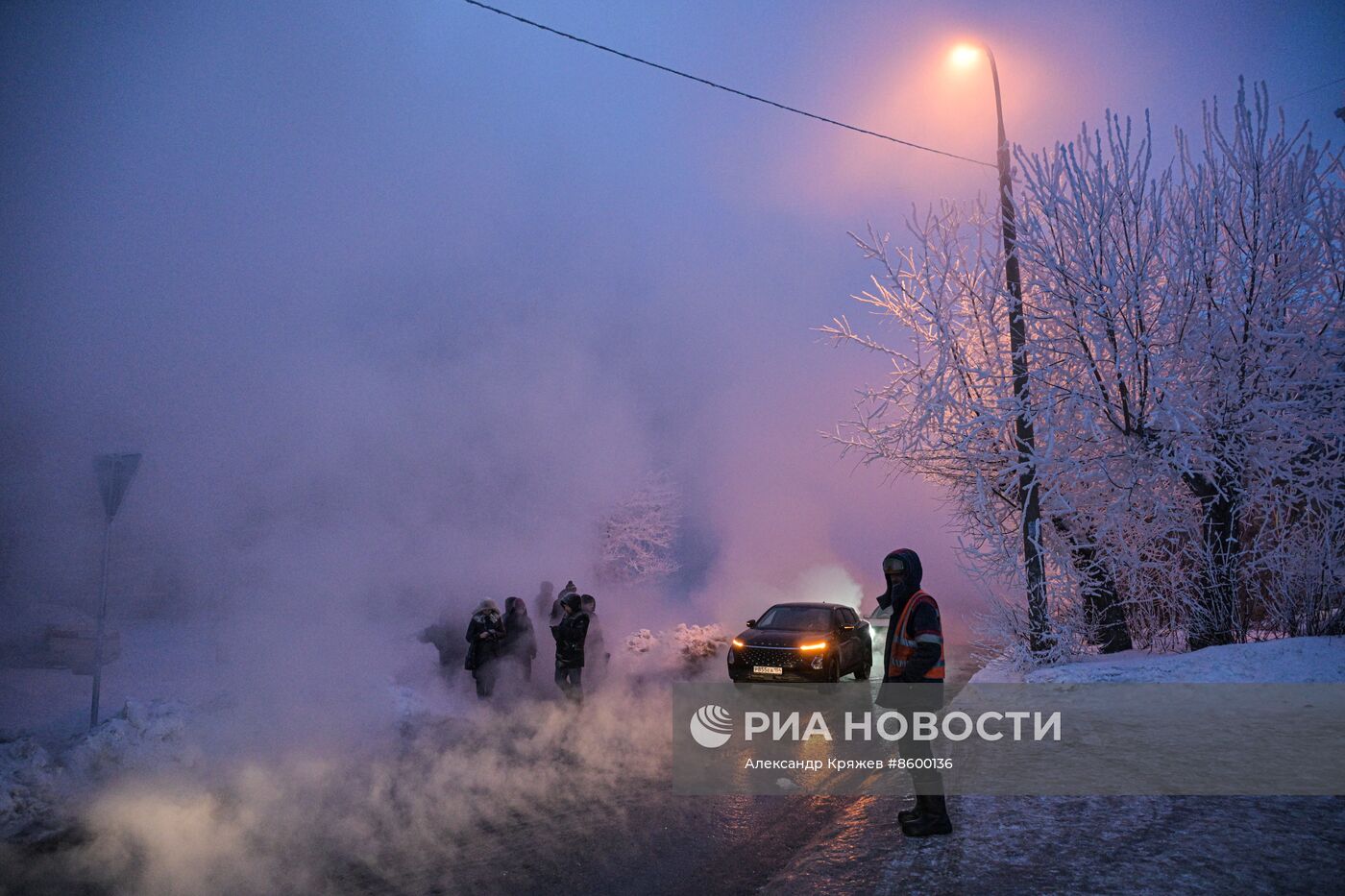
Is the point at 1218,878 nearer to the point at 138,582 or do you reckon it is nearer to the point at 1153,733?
the point at 1153,733

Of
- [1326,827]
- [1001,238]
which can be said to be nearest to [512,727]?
[1326,827]

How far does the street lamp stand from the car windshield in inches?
115

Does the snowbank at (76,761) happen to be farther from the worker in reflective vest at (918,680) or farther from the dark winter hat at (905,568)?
the dark winter hat at (905,568)

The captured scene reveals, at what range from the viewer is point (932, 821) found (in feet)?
14.9

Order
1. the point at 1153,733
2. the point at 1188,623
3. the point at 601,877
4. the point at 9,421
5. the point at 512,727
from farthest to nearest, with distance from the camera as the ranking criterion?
the point at 9,421 → the point at 1188,623 → the point at 512,727 → the point at 1153,733 → the point at 601,877

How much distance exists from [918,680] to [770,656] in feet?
20.4

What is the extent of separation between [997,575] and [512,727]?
6.28m

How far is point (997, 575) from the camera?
9766mm

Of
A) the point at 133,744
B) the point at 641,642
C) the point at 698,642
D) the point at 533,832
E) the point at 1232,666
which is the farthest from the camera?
the point at 641,642

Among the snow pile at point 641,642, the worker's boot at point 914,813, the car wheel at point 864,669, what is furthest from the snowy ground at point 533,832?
the snow pile at point 641,642

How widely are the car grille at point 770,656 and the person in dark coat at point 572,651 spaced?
2.42 meters

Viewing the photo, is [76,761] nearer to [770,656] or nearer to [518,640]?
[518,640]

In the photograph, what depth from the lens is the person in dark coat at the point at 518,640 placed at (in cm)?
1044

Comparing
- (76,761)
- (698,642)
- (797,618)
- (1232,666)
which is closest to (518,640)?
(797,618)
